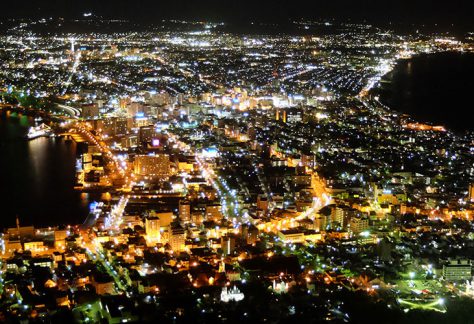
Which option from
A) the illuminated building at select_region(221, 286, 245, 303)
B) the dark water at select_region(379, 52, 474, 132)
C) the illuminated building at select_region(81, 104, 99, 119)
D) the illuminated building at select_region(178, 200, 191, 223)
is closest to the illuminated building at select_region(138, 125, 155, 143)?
the illuminated building at select_region(81, 104, 99, 119)

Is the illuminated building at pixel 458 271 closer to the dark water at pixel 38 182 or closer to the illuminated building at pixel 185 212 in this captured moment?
the illuminated building at pixel 185 212

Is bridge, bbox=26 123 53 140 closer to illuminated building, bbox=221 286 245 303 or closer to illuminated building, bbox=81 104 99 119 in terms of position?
illuminated building, bbox=81 104 99 119

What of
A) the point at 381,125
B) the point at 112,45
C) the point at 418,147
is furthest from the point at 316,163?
the point at 112,45

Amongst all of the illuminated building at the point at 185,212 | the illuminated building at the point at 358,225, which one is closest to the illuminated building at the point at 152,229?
the illuminated building at the point at 185,212

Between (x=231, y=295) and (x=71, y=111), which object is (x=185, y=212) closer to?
(x=231, y=295)

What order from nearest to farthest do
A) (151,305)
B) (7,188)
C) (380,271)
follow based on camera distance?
(151,305) < (380,271) < (7,188)

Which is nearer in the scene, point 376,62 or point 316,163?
point 316,163

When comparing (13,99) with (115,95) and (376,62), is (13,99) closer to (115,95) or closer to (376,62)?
(115,95)
